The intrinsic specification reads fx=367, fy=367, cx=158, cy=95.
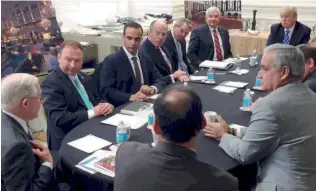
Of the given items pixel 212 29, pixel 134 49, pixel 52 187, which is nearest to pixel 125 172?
pixel 52 187

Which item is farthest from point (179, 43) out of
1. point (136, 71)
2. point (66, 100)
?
point (66, 100)

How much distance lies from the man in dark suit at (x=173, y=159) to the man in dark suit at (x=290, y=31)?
4.08 meters

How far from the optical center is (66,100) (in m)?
2.69

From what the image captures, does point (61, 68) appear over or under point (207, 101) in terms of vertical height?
over

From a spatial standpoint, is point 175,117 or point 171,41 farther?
point 171,41

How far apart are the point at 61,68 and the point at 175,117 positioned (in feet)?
5.29

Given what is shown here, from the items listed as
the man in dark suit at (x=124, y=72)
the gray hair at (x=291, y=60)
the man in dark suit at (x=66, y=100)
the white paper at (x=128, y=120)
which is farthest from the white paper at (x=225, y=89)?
the gray hair at (x=291, y=60)

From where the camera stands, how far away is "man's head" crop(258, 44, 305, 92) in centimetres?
194

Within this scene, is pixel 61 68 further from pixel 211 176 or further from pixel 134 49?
pixel 211 176

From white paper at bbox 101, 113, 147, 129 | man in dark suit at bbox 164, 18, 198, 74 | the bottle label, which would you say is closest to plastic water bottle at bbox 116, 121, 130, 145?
the bottle label

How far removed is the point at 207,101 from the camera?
113 inches

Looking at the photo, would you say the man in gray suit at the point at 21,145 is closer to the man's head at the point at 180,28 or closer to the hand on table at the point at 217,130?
the hand on table at the point at 217,130

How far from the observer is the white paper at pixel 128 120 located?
94.5 inches

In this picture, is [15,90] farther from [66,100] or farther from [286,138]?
[286,138]
